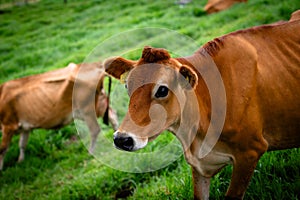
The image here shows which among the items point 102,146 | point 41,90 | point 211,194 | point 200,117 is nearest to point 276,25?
point 200,117

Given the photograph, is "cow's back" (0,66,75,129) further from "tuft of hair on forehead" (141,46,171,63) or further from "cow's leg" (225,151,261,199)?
"cow's leg" (225,151,261,199)

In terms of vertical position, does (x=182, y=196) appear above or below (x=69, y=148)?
above

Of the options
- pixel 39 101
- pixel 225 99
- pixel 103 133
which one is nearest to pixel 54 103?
pixel 39 101

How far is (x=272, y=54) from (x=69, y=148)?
4511mm

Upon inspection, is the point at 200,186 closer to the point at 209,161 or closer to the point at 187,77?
the point at 209,161

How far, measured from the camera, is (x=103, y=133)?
6.20m

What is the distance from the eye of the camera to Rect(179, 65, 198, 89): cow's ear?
216cm

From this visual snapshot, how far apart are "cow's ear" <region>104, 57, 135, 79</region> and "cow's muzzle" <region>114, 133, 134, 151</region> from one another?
0.60 metres

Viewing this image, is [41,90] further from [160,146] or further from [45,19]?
[45,19]

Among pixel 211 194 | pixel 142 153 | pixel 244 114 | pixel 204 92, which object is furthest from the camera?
pixel 142 153

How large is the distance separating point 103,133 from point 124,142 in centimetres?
419

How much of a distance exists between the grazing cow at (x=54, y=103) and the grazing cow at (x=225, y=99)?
3.78 m

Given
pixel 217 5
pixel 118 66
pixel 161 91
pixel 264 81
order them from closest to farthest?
pixel 161 91 < pixel 264 81 < pixel 118 66 < pixel 217 5

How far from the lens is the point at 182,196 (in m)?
3.09
